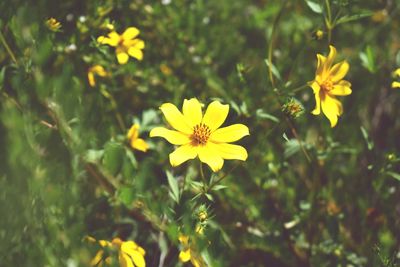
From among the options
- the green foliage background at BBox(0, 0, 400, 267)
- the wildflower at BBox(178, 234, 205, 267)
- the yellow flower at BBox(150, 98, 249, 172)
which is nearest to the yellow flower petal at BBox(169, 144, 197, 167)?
the yellow flower at BBox(150, 98, 249, 172)

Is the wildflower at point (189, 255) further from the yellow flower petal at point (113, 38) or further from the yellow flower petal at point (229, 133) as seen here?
the yellow flower petal at point (113, 38)

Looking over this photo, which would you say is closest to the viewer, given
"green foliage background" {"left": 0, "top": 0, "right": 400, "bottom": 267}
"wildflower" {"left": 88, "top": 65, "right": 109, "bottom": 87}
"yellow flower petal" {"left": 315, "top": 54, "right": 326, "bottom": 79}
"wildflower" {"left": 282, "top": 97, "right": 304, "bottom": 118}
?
"green foliage background" {"left": 0, "top": 0, "right": 400, "bottom": 267}

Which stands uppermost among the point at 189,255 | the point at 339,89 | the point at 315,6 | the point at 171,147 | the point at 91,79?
the point at 315,6

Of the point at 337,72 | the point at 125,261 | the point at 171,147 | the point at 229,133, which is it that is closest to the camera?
the point at 125,261

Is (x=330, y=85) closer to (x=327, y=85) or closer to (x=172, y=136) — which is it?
(x=327, y=85)

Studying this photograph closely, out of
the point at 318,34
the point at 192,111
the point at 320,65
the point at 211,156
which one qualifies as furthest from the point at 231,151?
the point at 318,34

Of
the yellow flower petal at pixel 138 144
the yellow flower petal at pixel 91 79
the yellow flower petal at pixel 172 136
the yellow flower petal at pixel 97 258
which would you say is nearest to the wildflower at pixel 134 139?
the yellow flower petal at pixel 138 144

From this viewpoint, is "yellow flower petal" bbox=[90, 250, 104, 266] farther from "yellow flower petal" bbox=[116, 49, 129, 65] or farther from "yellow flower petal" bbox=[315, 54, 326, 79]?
"yellow flower petal" bbox=[315, 54, 326, 79]

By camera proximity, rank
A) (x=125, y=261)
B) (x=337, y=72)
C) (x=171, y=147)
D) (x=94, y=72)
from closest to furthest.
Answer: (x=125, y=261) → (x=337, y=72) → (x=94, y=72) → (x=171, y=147)
